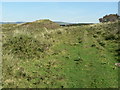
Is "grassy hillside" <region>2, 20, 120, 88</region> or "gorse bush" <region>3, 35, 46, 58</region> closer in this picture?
"grassy hillside" <region>2, 20, 120, 88</region>

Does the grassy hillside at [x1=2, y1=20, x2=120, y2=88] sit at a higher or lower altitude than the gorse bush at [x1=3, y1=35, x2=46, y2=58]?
lower

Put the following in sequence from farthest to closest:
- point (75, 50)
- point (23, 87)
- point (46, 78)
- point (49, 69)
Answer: point (75, 50)
point (49, 69)
point (46, 78)
point (23, 87)

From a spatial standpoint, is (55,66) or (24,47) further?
(24,47)

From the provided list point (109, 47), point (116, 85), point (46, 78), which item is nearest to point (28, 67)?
point (46, 78)

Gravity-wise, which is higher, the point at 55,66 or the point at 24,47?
the point at 24,47

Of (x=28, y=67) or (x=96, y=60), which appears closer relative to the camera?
(x=28, y=67)

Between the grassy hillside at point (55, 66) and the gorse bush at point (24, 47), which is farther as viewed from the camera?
the gorse bush at point (24, 47)

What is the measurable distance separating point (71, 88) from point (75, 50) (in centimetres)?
1048

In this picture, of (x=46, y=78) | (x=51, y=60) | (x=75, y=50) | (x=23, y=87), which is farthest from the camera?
(x=75, y=50)

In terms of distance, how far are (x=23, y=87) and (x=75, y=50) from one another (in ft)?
36.3

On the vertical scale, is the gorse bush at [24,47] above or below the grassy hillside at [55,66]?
above

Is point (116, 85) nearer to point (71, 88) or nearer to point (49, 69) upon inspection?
point (71, 88)

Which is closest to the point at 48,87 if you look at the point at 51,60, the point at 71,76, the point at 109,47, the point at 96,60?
the point at 71,76

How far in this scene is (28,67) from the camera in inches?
632
